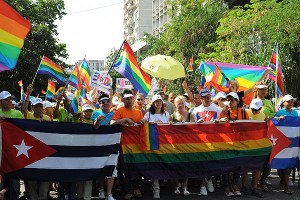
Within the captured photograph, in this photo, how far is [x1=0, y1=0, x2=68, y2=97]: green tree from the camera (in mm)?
27562

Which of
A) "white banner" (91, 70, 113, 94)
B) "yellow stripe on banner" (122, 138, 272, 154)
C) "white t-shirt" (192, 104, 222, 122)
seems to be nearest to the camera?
"yellow stripe on banner" (122, 138, 272, 154)

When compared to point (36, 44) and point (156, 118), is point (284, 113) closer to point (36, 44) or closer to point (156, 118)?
point (156, 118)

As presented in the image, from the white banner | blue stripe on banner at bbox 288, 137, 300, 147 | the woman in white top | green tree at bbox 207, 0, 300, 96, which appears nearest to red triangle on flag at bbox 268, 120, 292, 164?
blue stripe on banner at bbox 288, 137, 300, 147

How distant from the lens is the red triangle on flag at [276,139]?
24.8 feet

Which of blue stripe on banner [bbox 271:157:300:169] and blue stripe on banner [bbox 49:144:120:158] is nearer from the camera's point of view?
blue stripe on banner [bbox 49:144:120:158]

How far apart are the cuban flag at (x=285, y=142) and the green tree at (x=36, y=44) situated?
73.1 ft

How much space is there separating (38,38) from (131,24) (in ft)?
212

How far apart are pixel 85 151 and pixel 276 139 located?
3.60 m

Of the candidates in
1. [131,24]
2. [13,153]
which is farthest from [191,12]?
[131,24]

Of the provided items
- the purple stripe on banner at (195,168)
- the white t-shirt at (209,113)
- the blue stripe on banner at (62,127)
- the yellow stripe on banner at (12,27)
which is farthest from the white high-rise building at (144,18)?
the yellow stripe on banner at (12,27)

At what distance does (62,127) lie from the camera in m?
6.21

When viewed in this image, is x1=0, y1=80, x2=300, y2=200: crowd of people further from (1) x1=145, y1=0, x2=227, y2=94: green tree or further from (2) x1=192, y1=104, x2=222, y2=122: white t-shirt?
(1) x1=145, y1=0, x2=227, y2=94: green tree

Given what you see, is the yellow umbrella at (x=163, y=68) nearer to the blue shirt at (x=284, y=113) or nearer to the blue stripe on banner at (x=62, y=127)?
the blue shirt at (x=284, y=113)

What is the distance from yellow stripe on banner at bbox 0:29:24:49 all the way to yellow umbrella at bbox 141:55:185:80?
3985 millimetres
